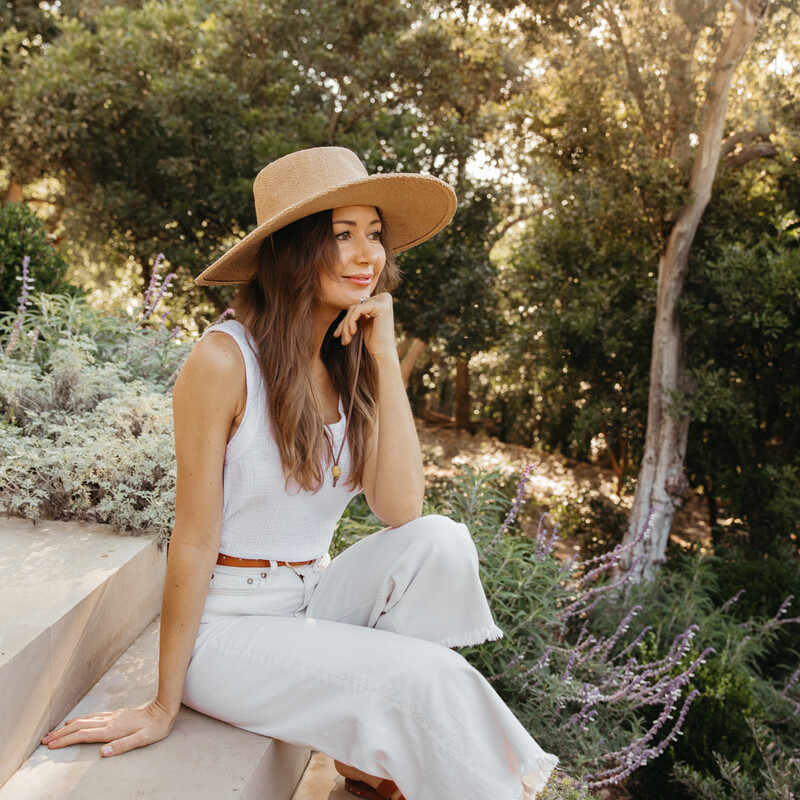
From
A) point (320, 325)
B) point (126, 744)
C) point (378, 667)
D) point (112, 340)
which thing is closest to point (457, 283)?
point (112, 340)

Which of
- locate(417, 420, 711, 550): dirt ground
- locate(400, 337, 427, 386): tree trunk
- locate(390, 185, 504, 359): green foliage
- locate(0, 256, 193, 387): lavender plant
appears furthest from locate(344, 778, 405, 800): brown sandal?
locate(400, 337, 427, 386): tree trunk

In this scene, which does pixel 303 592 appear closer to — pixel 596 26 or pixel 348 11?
pixel 596 26

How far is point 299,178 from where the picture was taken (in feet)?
6.27

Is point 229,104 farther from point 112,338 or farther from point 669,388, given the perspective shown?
point 669,388

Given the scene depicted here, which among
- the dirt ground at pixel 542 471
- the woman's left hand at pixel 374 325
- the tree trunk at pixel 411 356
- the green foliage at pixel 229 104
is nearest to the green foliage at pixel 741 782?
the woman's left hand at pixel 374 325

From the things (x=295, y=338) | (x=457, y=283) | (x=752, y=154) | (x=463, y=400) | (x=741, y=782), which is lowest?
(x=741, y=782)

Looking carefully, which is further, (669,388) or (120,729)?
(669,388)

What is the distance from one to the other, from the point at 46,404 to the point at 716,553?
5744 mm

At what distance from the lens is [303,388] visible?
188 cm

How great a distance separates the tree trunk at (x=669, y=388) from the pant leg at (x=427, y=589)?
4.29 metres

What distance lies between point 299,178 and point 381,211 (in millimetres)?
307

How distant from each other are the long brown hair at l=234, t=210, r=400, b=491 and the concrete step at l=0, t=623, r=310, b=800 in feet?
2.07

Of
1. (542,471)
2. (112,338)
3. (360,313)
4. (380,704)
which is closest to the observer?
(380,704)

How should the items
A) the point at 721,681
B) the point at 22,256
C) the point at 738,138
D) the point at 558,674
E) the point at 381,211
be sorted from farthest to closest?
1. the point at 738,138
2. the point at 22,256
3. the point at 721,681
4. the point at 558,674
5. the point at 381,211
